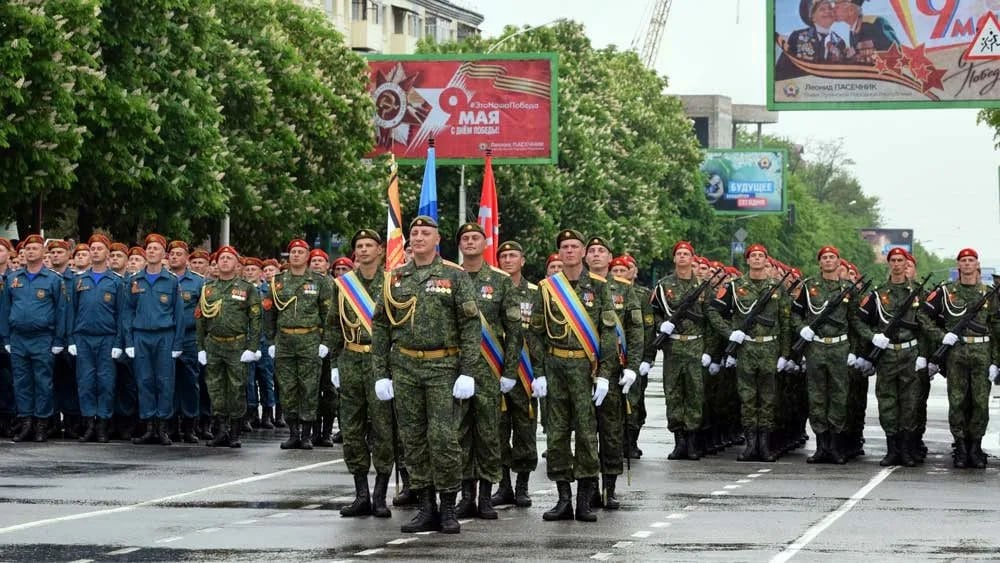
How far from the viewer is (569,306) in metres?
15.2

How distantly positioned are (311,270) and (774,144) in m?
144

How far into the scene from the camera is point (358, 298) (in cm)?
1614

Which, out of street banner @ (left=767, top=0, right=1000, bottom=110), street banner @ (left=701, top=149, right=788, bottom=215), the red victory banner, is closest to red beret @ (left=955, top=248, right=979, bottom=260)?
street banner @ (left=767, top=0, right=1000, bottom=110)

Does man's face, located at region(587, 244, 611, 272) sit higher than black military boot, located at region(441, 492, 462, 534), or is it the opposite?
man's face, located at region(587, 244, 611, 272)

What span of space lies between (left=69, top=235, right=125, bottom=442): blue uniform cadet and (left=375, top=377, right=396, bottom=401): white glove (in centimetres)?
840

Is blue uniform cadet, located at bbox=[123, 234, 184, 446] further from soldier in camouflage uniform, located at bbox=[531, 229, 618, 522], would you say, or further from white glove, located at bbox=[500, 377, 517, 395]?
white glove, located at bbox=[500, 377, 517, 395]

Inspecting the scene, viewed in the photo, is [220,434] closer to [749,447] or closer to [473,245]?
[749,447]

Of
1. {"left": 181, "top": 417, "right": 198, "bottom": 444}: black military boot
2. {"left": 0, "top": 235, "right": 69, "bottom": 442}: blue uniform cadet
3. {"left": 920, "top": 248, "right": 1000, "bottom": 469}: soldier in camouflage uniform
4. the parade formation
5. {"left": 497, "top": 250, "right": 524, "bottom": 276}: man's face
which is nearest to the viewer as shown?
{"left": 497, "top": 250, "right": 524, "bottom": 276}: man's face

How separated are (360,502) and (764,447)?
7.24 meters

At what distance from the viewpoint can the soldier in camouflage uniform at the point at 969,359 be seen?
2070 centimetres

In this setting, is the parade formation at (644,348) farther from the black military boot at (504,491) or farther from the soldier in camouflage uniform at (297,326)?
the black military boot at (504,491)

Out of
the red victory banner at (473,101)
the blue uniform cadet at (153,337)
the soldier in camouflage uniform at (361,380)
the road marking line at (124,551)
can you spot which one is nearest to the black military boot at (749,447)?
the blue uniform cadet at (153,337)

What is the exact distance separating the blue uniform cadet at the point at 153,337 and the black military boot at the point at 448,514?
836cm

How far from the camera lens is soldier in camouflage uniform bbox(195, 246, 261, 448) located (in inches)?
865
